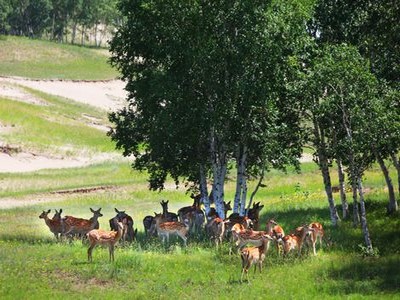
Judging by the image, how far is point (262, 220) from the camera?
129 feet

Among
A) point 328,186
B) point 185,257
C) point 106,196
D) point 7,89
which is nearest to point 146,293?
point 185,257

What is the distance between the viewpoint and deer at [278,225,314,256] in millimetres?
26359

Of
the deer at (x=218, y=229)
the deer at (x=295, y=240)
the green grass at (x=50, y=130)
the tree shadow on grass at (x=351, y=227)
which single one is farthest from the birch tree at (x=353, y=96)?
the green grass at (x=50, y=130)

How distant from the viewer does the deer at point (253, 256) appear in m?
23.7

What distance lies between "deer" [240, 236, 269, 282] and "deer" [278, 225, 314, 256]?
1459 mm

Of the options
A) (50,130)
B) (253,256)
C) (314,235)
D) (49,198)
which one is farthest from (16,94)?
(253,256)

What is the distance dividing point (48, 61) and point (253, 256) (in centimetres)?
12093

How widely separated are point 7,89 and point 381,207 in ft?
240

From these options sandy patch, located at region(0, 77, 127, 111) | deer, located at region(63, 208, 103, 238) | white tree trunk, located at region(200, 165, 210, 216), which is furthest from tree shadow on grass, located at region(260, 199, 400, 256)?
sandy patch, located at region(0, 77, 127, 111)

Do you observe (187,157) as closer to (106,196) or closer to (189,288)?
Result: (189,288)

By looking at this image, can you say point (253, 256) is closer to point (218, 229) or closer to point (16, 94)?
point (218, 229)

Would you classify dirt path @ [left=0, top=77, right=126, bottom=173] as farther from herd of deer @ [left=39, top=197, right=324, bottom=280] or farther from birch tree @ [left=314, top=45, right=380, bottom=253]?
birch tree @ [left=314, top=45, right=380, bottom=253]

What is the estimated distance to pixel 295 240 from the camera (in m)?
26.9

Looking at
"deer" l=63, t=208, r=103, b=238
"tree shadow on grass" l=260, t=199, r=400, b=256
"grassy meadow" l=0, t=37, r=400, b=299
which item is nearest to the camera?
"grassy meadow" l=0, t=37, r=400, b=299
